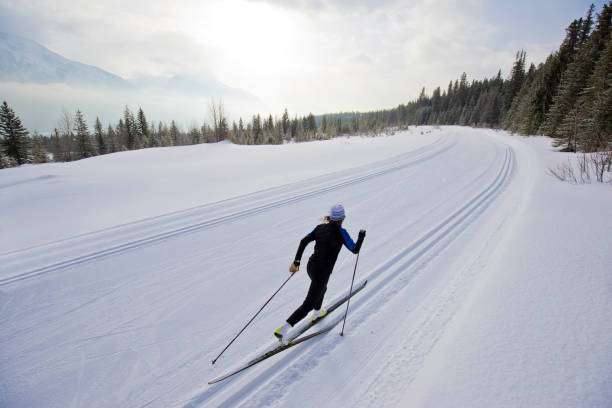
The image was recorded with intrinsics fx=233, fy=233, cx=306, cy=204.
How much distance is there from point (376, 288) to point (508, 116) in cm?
5454

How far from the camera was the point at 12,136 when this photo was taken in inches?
1348

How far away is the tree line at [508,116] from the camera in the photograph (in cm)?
1706

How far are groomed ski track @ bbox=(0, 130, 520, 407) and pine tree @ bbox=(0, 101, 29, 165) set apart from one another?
4809 centimetres

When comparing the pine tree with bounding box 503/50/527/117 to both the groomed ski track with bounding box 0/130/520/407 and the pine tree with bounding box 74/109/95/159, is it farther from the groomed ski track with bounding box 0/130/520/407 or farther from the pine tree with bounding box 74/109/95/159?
the pine tree with bounding box 74/109/95/159

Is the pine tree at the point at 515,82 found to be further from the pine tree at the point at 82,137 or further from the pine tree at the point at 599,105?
the pine tree at the point at 82,137

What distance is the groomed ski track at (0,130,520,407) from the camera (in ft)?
8.87

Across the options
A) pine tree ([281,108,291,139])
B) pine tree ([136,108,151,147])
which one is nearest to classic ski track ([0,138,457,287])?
pine tree ([136,108,151,147])

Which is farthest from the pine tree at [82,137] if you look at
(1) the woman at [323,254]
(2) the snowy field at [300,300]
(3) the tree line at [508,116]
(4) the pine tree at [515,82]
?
(4) the pine tree at [515,82]

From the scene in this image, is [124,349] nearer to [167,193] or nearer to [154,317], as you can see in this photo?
[154,317]

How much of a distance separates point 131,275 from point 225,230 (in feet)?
7.18

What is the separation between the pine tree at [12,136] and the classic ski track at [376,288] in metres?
53.0

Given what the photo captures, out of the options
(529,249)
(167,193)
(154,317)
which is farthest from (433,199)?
(167,193)

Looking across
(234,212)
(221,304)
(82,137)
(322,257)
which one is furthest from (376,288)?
(82,137)

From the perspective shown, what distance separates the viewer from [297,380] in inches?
108
